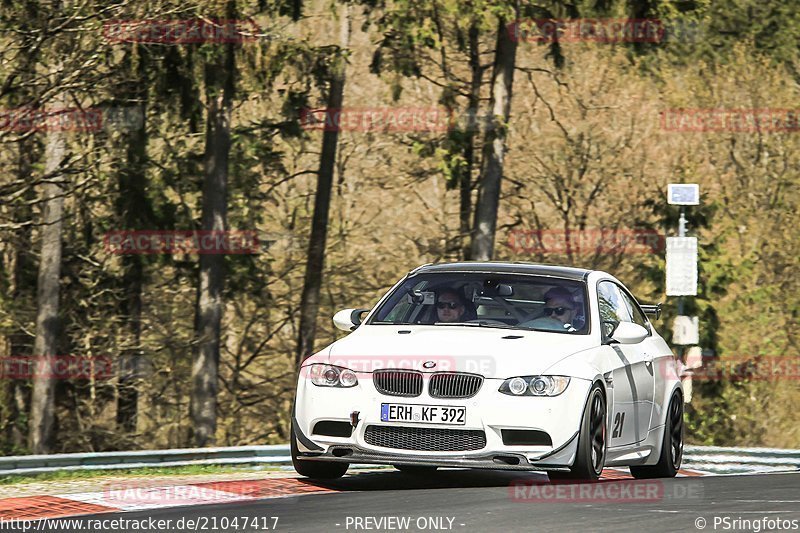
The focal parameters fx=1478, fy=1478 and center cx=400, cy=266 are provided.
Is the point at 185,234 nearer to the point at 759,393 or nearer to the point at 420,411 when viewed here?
the point at 759,393

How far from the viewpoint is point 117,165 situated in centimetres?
3020

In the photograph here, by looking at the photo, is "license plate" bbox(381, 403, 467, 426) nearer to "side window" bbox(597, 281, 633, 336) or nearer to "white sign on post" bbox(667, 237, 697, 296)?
"side window" bbox(597, 281, 633, 336)

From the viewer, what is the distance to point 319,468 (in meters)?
10.9

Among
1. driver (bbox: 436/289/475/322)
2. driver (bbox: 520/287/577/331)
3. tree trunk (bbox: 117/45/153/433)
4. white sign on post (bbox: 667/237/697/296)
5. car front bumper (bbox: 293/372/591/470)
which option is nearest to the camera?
car front bumper (bbox: 293/372/591/470)

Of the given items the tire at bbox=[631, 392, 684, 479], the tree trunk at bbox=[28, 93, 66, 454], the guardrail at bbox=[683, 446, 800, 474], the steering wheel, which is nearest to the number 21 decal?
the steering wheel

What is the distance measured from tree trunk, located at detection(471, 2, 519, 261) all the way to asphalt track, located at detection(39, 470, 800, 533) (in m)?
17.9

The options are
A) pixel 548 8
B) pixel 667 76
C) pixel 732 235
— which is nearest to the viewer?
pixel 548 8

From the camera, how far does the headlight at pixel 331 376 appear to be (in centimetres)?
1015

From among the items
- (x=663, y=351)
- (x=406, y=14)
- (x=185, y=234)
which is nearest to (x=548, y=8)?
(x=406, y=14)

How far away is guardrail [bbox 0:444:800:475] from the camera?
37.3 feet

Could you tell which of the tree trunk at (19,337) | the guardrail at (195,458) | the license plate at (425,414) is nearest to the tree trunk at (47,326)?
the tree trunk at (19,337)

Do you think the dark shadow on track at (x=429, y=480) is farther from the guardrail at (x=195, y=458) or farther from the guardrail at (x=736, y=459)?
the guardrail at (x=736, y=459)

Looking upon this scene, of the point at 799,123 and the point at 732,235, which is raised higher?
the point at 799,123

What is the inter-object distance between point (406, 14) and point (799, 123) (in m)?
15.2
